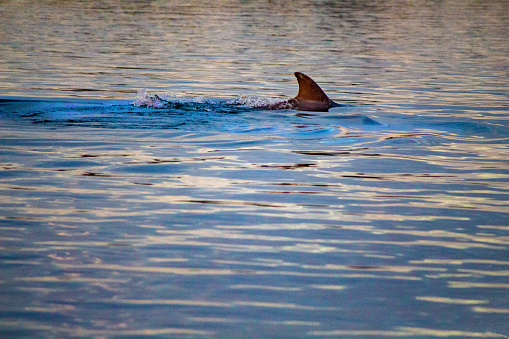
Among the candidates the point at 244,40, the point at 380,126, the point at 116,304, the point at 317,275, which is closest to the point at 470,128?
the point at 380,126

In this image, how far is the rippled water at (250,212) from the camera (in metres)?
5.48

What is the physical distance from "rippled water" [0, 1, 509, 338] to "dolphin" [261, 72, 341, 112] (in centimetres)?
42

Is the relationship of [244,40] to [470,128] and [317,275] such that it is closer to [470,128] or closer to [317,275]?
[470,128]

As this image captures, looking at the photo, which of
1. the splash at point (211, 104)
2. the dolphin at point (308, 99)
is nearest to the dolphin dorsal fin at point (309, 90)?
the dolphin at point (308, 99)

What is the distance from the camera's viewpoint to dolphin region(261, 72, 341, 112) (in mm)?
15188

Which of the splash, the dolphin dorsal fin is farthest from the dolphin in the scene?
the splash

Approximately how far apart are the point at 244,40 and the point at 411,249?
1182 inches

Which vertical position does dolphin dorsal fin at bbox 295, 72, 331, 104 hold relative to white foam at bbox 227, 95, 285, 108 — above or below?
above

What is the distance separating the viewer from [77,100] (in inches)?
653

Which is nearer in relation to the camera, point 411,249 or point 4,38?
point 411,249

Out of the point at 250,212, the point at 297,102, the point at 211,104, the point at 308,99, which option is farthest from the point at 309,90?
the point at 250,212

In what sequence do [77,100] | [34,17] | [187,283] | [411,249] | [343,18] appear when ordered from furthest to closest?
[343,18], [34,17], [77,100], [411,249], [187,283]

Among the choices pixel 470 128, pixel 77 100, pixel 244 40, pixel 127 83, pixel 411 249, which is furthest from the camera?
pixel 244 40

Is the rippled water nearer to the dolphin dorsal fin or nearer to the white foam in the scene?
the white foam
